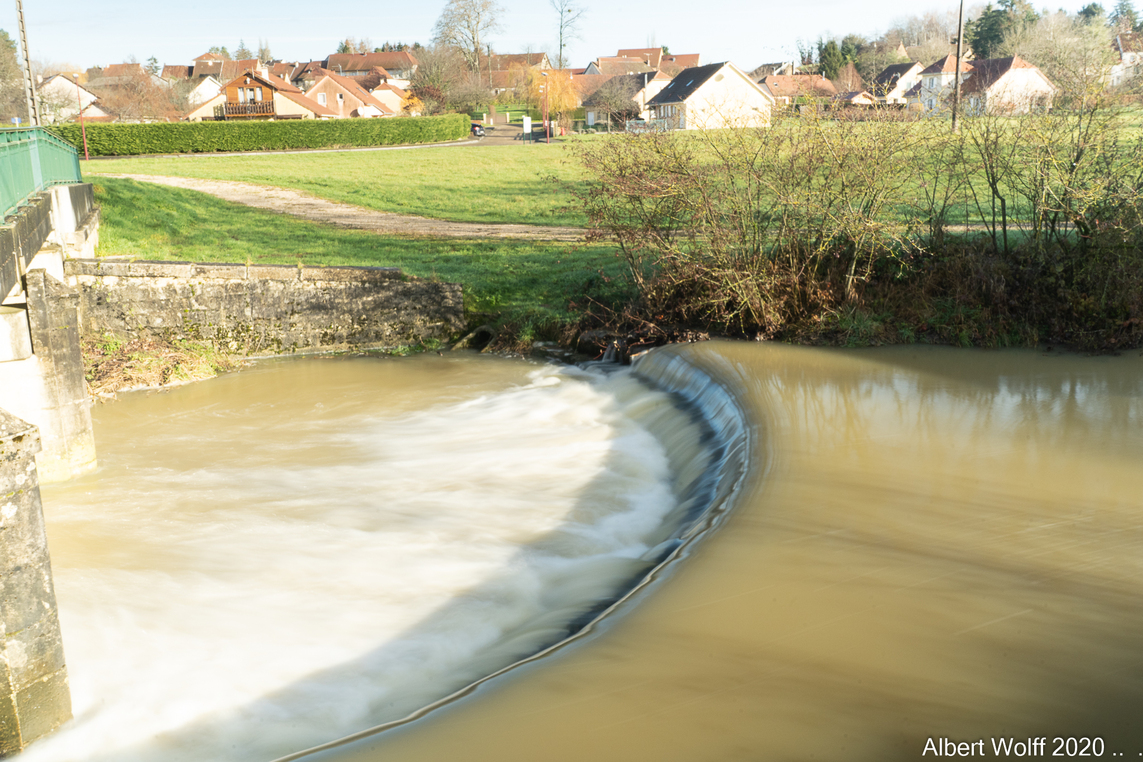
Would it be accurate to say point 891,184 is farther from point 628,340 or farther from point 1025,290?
point 628,340

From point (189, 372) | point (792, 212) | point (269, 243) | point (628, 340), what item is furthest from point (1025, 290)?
point (269, 243)

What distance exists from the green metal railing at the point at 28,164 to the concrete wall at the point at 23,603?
4.48 metres

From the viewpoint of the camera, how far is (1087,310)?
1164 centimetres

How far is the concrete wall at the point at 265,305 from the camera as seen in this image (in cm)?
1280

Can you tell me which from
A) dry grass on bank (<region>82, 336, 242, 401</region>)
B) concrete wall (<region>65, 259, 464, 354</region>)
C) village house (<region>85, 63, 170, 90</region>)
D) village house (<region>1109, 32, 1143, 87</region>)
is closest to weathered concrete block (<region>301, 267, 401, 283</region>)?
concrete wall (<region>65, 259, 464, 354</region>)

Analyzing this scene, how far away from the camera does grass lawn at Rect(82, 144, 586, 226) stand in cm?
2400

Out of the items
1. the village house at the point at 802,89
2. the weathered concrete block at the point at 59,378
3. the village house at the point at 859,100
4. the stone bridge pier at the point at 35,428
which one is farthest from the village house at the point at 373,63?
the weathered concrete block at the point at 59,378

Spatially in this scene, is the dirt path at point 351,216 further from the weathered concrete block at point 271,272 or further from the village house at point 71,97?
the village house at point 71,97

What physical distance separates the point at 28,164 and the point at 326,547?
6.82 metres

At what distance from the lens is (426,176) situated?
31797mm

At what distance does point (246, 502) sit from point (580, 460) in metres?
3.40

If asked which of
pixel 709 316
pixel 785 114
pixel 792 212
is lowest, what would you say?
pixel 709 316

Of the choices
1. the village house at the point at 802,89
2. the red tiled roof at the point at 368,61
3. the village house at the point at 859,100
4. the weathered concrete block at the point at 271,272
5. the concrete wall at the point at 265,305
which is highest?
the red tiled roof at the point at 368,61

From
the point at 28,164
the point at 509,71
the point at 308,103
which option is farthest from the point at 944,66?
the point at 28,164
